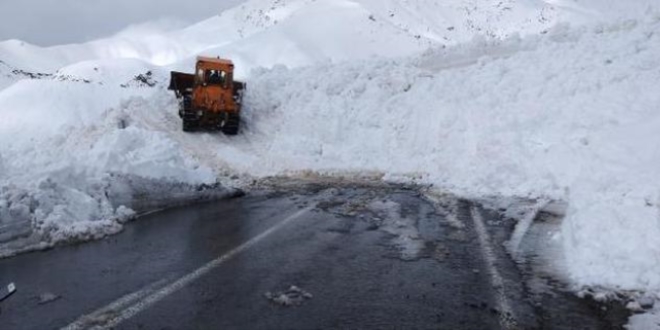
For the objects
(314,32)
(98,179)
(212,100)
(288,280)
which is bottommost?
(288,280)

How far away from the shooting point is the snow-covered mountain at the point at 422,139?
9891 mm

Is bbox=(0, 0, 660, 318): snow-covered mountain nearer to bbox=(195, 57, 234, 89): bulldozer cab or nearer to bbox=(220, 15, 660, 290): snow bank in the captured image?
bbox=(220, 15, 660, 290): snow bank

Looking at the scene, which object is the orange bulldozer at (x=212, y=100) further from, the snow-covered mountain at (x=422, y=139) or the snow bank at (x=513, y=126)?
the snow bank at (x=513, y=126)

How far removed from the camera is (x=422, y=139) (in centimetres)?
2028

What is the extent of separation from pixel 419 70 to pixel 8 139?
1681 centimetres

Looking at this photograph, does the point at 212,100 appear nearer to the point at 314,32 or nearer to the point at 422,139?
the point at 422,139

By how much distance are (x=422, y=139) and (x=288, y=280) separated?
1315cm

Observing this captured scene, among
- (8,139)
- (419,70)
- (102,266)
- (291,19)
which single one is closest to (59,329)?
(102,266)

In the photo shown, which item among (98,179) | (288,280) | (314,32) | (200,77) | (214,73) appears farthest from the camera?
(314,32)

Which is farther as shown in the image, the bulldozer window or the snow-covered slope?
the snow-covered slope

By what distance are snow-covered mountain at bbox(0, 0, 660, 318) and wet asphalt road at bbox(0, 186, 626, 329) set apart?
102cm

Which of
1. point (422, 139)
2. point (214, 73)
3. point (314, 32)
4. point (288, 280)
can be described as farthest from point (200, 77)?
point (314, 32)

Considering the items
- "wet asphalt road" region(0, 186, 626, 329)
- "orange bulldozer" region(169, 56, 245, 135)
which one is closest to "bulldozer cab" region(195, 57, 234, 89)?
"orange bulldozer" region(169, 56, 245, 135)

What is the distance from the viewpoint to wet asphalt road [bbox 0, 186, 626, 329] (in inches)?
250
